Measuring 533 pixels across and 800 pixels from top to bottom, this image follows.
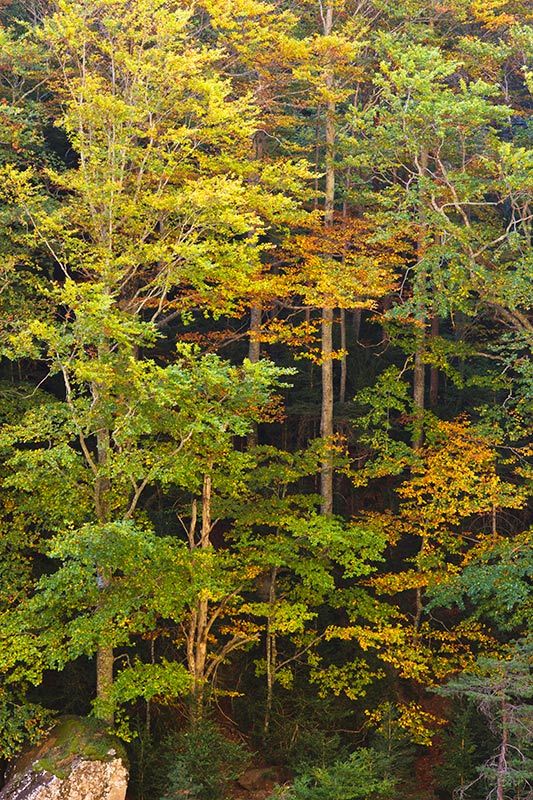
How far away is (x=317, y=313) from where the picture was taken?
1995cm

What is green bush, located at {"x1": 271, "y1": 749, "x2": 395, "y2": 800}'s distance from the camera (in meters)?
10.0

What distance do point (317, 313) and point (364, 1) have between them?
7.02 m

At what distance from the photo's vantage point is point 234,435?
1371 cm

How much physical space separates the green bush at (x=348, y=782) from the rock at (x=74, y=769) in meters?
2.36

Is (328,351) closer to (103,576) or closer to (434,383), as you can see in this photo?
(434,383)

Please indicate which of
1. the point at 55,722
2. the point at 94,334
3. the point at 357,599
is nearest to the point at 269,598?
the point at 357,599

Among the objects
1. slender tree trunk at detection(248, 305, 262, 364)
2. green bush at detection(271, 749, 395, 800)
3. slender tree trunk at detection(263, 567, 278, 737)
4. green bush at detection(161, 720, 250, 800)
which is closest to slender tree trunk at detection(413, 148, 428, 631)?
slender tree trunk at detection(263, 567, 278, 737)

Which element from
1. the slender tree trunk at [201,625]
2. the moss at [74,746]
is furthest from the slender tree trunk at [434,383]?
the moss at [74,746]

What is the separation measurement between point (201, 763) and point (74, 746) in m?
1.91

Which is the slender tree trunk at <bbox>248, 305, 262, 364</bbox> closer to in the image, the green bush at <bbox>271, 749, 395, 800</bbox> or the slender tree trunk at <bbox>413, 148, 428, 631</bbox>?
the slender tree trunk at <bbox>413, 148, 428, 631</bbox>

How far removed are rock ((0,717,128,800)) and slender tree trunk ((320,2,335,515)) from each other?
5.41 m

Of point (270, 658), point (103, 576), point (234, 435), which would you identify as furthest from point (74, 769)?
point (234, 435)

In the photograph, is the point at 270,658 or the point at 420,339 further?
Answer: the point at 420,339

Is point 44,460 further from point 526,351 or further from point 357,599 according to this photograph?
point 526,351
